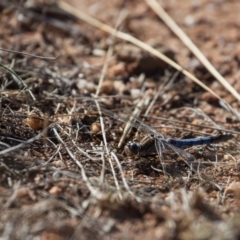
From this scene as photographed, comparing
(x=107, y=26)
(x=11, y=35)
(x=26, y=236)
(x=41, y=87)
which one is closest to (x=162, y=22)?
(x=107, y=26)

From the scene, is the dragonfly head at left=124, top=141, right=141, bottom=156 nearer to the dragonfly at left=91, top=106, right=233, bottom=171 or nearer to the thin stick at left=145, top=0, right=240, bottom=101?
the dragonfly at left=91, top=106, right=233, bottom=171

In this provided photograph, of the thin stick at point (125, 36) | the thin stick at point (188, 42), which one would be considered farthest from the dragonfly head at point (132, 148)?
the thin stick at point (188, 42)

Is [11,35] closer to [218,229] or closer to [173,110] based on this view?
[173,110]

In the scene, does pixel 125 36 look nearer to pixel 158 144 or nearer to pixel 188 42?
pixel 188 42

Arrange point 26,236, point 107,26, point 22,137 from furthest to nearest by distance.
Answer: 1. point 107,26
2. point 22,137
3. point 26,236

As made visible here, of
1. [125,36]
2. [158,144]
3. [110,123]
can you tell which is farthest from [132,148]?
[125,36]

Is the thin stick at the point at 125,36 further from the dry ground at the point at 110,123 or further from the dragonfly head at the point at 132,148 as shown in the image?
the dragonfly head at the point at 132,148
